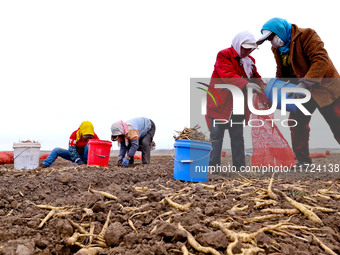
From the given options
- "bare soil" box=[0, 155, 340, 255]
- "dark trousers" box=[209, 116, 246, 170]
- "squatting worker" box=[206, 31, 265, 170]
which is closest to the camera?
"bare soil" box=[0, 155, 340, 255]

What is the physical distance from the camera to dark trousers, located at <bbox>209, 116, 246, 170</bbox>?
4.32m

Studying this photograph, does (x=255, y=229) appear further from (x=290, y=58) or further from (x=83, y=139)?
(x=83, y=139)

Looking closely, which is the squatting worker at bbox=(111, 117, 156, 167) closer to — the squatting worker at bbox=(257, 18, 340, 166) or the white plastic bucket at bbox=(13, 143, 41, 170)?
the white plastic bucket at bbox=(13, 143, 41, 170)

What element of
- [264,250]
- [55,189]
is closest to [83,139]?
[55,189]

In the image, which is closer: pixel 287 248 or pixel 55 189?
pixel 287 248

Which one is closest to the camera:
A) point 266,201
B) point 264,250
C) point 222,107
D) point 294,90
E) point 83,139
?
point 264,250

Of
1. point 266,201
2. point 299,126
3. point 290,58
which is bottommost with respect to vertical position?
point 266,201

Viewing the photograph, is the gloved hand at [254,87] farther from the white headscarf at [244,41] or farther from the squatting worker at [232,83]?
the white headscarf at [244,41]

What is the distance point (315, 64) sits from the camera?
148 inches

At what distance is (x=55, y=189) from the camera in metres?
3.66

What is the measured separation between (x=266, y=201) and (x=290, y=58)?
245 cm

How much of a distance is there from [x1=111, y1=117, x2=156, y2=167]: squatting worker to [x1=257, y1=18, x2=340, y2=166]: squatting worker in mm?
3125

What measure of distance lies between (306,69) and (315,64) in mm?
264

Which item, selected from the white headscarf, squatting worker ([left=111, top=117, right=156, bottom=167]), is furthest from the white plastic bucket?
the white headscarf
